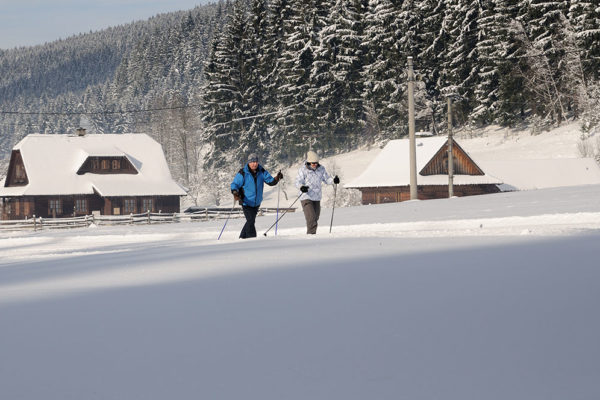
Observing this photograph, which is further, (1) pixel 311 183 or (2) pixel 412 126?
(2) pixel 412 126

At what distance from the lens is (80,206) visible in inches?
2243

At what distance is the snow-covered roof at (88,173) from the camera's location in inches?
2205

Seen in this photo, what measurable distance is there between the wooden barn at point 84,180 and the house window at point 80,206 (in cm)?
4

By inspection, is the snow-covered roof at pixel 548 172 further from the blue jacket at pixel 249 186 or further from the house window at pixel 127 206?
the blue jacket at pixel 249 186

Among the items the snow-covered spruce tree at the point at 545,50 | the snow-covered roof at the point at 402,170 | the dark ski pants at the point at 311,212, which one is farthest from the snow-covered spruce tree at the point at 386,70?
the dark ski pants at the point at 311,212

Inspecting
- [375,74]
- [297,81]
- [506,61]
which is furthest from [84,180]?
[506,61]

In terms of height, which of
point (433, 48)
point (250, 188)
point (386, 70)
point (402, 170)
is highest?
point (433, 48)

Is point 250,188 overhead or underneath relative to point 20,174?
underneath

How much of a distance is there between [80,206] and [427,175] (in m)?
25.2

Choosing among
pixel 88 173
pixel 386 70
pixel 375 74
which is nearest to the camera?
pixel 88 173

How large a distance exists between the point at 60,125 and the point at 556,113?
15335cm

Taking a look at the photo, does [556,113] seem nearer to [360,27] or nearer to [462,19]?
[462,19]

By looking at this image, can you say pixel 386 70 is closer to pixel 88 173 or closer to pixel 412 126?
pixel 88 173

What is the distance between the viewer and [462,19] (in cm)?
6450
